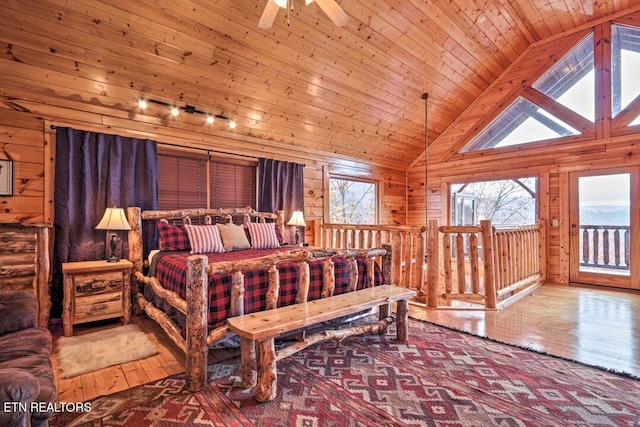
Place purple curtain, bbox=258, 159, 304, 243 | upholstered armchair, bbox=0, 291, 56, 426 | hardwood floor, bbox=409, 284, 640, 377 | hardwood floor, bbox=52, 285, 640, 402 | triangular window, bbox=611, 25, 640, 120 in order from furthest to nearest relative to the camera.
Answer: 1. purple curtain, bbox=258, 159, 304, 243
2. triangular window, bbox=611, 25, 640, 120
3. hardwood floor, bbox=409, 284, 640, 377
4. hardwood floor, bbox=52, 285, 640, 402
5. upholstered armchair, bbox=0, 291, 56, 426

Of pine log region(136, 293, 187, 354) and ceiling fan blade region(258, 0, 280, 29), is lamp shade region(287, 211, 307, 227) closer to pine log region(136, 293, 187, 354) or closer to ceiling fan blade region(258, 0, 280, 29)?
pine log region(136, 293, 187, 354)

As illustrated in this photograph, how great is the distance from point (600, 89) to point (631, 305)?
3.21 meters

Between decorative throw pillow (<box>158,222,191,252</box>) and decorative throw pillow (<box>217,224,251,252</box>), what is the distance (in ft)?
1.35

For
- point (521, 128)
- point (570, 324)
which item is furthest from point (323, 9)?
point (521, 128)

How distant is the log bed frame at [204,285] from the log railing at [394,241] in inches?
35.0

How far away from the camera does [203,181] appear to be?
434cm

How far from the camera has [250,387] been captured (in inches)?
80.7

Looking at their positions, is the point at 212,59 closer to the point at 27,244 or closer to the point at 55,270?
the point at 27,244

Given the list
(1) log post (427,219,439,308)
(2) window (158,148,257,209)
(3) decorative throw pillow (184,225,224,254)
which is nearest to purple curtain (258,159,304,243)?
(2) window (158,148,257,209)

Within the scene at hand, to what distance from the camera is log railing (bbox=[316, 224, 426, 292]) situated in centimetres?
394

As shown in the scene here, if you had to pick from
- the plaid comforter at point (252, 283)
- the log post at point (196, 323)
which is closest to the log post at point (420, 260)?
the plaid comforter at point (252, 283)

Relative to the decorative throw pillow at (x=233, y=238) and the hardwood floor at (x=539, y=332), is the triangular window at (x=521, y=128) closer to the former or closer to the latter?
the hardwood floor at (x=539, y=332)

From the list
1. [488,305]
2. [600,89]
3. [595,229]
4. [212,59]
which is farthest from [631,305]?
[212,59]

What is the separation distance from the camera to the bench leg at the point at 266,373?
1896mm
